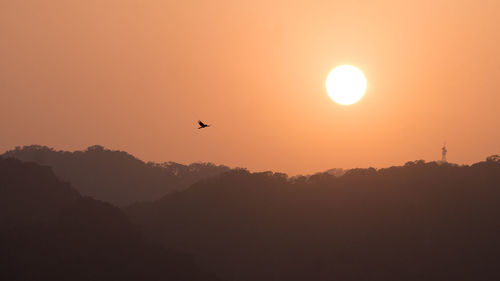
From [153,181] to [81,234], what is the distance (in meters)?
102

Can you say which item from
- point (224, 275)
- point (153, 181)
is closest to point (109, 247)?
point (224, 275)

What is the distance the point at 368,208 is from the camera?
122m

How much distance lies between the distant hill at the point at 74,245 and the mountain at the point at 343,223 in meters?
12.4

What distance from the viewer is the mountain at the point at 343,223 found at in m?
111

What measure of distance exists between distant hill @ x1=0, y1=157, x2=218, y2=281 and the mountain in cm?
1239

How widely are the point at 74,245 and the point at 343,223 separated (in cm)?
3985

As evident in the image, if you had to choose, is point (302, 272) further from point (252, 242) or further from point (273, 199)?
point (273, 199)

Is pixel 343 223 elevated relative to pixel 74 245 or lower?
elevated

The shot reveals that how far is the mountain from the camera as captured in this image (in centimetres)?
11062

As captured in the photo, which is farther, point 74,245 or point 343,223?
point 343,223

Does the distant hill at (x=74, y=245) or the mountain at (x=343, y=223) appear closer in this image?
the distant hill at (x=74, y=245)

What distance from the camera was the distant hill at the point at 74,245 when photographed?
8956cm

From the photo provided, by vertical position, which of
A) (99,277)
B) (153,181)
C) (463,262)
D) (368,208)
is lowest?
(99,277)

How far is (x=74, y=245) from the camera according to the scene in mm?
95438
